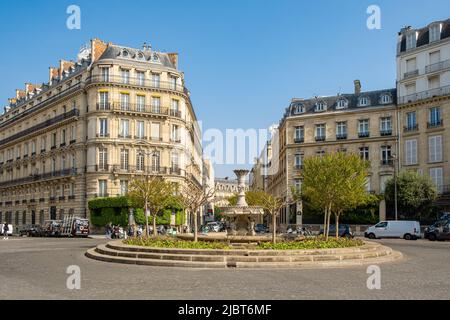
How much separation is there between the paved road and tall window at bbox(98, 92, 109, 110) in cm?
3381

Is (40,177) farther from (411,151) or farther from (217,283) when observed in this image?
(217,283)

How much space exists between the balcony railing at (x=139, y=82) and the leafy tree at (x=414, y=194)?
23.3 meters

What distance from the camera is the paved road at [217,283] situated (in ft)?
35.3

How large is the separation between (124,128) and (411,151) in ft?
91.6

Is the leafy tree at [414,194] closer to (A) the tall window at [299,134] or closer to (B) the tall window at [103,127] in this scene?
(A) the tall window at [299,134]

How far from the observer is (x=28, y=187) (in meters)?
62.0

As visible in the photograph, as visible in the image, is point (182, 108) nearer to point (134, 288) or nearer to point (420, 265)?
point (420, 265)

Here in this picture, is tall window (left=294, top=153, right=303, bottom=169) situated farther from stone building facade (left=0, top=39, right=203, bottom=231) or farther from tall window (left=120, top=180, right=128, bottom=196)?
tall window (left=120, top=180, right=128, bottom=196)

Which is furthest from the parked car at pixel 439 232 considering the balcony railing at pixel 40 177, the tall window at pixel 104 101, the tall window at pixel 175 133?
the balcony railing at pixel 40 177

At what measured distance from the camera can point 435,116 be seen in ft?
157

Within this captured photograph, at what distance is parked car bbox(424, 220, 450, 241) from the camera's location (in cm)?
3523

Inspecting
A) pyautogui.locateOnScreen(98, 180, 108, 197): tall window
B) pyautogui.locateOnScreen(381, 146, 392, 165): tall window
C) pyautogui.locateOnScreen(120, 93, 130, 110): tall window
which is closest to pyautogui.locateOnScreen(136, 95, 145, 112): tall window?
pyautogui.locateOnScreen(120, 93, 130, 110): tall window

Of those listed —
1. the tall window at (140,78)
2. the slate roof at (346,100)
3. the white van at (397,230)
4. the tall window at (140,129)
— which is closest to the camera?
the white van at (397,230)
